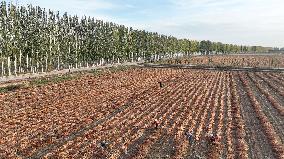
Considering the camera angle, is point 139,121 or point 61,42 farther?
point 61,42

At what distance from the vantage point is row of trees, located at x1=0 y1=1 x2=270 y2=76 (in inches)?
3880

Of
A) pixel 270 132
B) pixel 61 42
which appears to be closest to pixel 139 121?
pixel 270 132

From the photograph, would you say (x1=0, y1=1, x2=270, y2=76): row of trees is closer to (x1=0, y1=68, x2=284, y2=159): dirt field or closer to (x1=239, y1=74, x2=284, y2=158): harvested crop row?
(x1=0, y1=68, x2=284, y2=159): dirt field

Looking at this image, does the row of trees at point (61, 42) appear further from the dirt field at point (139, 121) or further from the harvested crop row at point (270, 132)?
the harvested crop row at point (270, 132)

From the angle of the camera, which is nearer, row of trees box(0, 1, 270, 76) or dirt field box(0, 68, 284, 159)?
dirt field box(0, 68, 284, 159)

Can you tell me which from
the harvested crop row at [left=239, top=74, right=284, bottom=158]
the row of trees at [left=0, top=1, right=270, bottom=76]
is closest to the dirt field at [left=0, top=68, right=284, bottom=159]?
the harvested crop row at [left=239, top=74, right=284, bottom=158]

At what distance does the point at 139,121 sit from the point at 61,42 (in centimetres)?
8278

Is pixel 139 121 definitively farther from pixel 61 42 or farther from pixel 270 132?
pixel 61 42

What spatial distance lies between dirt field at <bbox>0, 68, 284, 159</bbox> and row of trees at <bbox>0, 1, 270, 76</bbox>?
36.0 metres

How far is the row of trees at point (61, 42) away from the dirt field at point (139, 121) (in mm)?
35968

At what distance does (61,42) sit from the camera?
117062 millimetres

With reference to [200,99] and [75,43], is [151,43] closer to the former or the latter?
[75,43]

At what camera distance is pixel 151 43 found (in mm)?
167750

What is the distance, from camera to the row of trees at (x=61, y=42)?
98.6 meters
